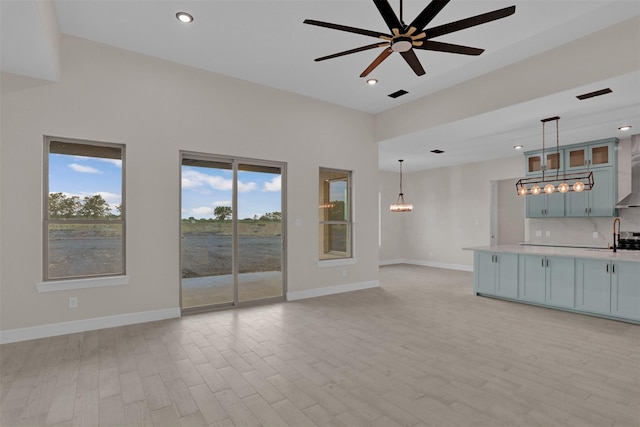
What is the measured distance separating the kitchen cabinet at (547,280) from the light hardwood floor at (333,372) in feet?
1.05

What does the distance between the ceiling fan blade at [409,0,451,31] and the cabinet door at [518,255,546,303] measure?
169 inches

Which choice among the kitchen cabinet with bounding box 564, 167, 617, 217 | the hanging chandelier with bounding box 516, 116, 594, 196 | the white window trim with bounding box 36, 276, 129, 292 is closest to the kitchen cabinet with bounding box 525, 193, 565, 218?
the kitchen cabinet with bounding box 564, 167, 617, 217

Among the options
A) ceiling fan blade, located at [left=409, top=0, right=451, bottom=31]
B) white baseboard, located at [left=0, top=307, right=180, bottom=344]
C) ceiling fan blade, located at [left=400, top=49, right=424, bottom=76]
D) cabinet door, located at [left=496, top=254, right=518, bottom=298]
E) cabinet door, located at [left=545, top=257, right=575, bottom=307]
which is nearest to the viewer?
ceiling fan blade, located at [left=409, top=0, right=451, bottom=31]

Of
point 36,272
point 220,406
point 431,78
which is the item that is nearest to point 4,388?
point 36,272

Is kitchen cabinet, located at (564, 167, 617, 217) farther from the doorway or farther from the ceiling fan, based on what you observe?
the doorway

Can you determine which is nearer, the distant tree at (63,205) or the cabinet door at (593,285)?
the distant tree at (63,205)

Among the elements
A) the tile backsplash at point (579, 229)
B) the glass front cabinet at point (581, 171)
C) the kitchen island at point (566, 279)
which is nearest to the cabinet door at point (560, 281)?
the kitchen island at point (566, 279)

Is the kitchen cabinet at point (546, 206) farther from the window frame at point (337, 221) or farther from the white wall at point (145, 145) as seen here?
the white wall at point (145, 145)

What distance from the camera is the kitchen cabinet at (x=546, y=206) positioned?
22.5 feet

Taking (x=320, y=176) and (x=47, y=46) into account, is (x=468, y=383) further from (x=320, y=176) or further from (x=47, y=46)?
(x=47, y=46)

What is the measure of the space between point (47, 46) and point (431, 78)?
15.4 ft

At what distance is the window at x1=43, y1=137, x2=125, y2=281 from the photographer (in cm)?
395

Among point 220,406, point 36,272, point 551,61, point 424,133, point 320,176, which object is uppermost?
point 551,61

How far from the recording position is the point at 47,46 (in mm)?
3115
